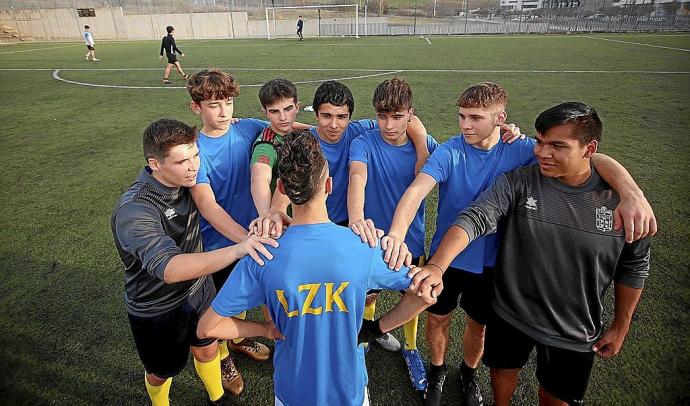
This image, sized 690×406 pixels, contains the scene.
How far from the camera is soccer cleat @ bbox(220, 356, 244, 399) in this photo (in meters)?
3.06

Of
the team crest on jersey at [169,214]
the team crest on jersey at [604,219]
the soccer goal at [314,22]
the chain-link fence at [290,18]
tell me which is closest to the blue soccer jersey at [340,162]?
the team crest on jersey at [169,214]

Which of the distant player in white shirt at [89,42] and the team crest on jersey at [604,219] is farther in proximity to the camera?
the distant player in white shirt at [89,42]

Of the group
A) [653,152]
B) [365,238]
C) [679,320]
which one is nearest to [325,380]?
[365,238]

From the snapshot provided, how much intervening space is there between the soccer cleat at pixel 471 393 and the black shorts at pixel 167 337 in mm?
2036

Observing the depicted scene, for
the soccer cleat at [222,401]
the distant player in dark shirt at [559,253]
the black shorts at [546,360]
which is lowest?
the soccer cleat at [222,401]

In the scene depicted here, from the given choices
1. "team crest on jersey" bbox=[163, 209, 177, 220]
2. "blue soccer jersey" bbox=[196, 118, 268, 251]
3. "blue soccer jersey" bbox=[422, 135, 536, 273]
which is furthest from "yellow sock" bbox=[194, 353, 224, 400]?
"blue soccer jersey" bbox=[422, 135, 536, 273]

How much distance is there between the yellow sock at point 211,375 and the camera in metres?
2.82

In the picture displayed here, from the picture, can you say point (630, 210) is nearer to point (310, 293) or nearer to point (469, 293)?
point (469, 293)

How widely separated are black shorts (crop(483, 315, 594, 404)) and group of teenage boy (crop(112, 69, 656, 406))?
11mm

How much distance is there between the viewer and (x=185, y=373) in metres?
3.28

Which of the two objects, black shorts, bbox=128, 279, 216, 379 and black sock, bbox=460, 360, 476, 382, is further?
black sock, bbox=460, 360, 476, 382

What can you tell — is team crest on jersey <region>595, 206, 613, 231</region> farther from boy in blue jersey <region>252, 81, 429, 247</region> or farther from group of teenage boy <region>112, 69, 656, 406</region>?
boy in blue jersey <region>252, 81, 429, 247</region>

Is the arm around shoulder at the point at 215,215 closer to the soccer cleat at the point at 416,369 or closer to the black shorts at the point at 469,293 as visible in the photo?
the black shorts at the point at 469,293

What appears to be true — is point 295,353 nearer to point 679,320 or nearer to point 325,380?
point 325,380
